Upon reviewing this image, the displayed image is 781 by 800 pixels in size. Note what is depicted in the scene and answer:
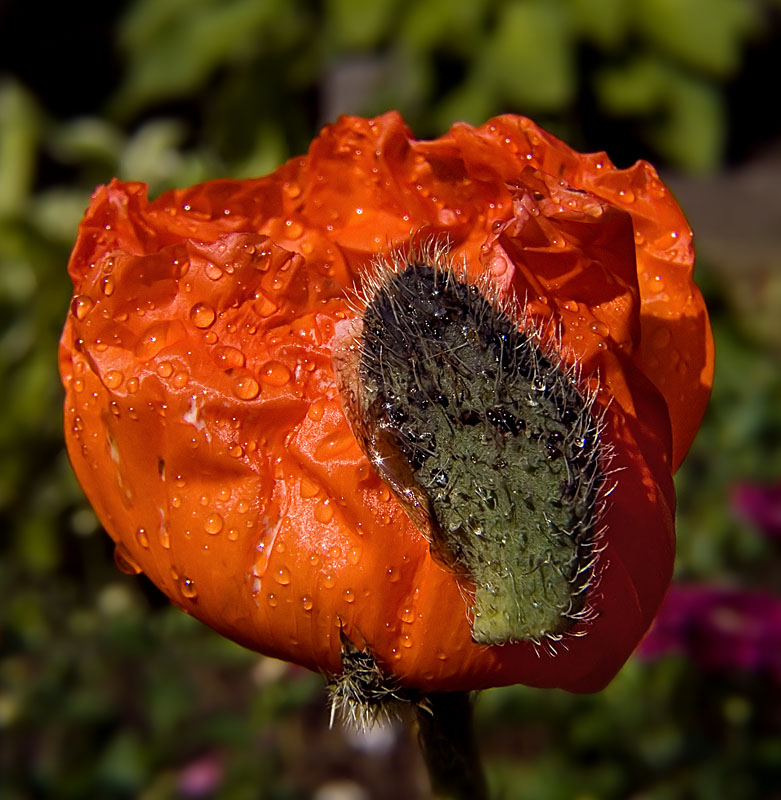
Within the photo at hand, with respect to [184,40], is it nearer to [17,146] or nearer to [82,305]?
[17,146]

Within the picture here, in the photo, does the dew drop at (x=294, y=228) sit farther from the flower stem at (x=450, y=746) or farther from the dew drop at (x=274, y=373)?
the flower stem at (x=450, y=746)

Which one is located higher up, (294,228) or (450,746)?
(294,228)

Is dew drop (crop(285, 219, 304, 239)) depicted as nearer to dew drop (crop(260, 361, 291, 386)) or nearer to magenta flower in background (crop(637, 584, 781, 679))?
dew drop (crop(260, 361, 291, 386))

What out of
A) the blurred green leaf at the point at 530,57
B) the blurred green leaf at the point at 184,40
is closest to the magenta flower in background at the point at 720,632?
the blurred green leaf at the point at 530,57

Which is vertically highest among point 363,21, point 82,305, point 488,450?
point 488,450

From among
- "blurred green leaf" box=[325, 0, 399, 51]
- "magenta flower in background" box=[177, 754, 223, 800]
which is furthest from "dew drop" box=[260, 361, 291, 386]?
"blurred green leaf" box=[325, 0, 399, 51]

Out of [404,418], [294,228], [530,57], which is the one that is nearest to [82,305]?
[294,228]
